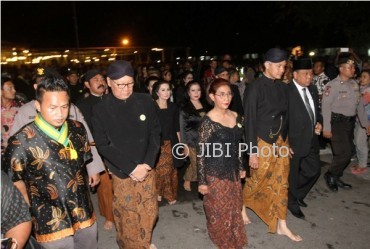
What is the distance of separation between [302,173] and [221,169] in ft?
5.72

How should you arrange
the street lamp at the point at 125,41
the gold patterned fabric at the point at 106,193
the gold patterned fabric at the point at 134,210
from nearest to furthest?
the gold patterned fabric at the point at 134,210 → the gold patterned fabric at the point at 106,193 → the street lamp at the point at 125,41

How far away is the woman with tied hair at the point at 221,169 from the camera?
12.6 ft

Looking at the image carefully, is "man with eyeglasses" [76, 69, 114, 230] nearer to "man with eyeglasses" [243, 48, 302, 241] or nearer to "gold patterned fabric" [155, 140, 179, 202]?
"gold patterned fabric" [155, 140, 179, 202]

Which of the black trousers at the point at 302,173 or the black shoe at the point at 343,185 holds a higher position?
the black trousers at the point at 302,173

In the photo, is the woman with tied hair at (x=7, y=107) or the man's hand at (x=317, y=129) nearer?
the woman with tied hair at (x=7, y=107)

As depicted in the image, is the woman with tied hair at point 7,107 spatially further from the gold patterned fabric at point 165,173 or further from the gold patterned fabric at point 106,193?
the gold patterned fabric at point 165,173

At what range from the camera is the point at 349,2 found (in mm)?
18250

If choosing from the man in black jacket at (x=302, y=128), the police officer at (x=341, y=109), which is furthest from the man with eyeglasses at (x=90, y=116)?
the police officer at (x=341, y=109)

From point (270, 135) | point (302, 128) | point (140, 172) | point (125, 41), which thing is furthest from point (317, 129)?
point (125, 41)

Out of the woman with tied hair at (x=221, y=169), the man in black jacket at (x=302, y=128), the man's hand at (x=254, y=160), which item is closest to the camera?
the woman with tied hair at (x=221, y=169)

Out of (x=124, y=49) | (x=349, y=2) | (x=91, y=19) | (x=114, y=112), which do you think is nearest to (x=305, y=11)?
(x=349, y=2)

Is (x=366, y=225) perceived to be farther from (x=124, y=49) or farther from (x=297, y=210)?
(x=124, y=49)

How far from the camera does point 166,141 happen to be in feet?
18.2

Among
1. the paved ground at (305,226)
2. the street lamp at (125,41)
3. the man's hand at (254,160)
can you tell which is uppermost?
the street lamp at (125,41)
